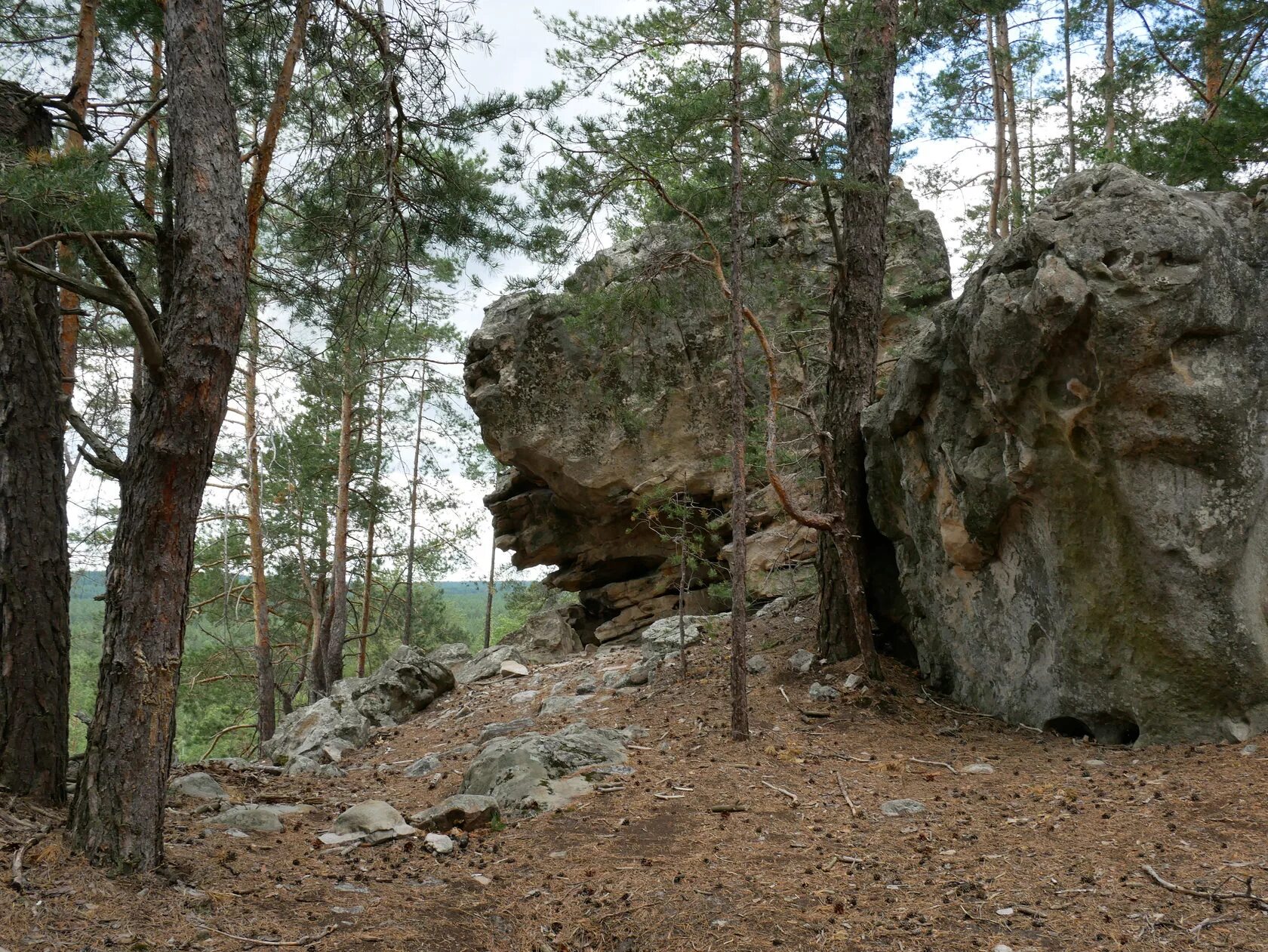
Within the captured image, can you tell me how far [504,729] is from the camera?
862cm

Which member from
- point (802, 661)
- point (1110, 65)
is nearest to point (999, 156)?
point (1110, 65)

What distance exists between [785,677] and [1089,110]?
1187cm

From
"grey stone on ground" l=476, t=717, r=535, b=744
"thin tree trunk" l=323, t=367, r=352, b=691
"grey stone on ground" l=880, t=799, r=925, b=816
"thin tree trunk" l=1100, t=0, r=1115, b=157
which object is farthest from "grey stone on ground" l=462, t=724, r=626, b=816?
"thin tree trunk" l=1100, t=0, r=1115, b=157

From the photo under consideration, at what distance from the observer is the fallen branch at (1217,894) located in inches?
136

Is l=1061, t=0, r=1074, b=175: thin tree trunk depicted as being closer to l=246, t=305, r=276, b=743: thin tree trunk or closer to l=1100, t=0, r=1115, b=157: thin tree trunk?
l=1100, t=0, r=1115, b=157: thin tree trunk

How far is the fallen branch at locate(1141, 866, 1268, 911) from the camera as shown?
346cm

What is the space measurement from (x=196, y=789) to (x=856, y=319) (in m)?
7.28

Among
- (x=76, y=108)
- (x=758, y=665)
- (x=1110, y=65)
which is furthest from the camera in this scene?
(x=1110, y=65)

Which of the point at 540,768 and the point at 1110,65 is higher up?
the point at 1110,65

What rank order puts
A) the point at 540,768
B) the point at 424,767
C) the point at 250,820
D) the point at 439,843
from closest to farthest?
the point at 439,843, the point at 250,820, the point at 540,768, the point at 424,767

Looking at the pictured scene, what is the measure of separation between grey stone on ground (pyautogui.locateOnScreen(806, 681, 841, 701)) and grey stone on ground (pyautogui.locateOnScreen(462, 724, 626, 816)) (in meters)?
1.89

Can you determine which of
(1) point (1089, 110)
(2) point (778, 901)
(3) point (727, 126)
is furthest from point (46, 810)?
(1) point (1089, 110)

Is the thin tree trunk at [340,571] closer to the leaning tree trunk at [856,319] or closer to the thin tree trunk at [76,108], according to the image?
the thin tree trunk at [76,108]

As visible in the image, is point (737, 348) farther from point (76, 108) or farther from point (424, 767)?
point (76, 108)
